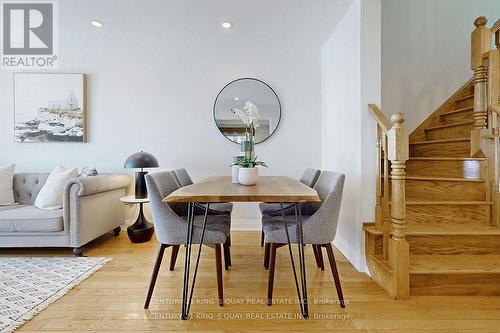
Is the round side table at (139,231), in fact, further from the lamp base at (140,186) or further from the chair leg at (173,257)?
the chair leg at (173,257)

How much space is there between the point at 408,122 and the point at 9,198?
4869mm

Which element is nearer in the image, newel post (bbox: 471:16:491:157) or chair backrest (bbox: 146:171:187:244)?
chair backrest (bbox: 146:171:187:244)

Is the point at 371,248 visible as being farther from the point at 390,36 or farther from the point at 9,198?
the point at 9,198

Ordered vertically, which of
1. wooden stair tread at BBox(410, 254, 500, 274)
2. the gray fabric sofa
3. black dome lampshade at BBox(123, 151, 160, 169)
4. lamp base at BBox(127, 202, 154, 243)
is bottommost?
lamp base at BBox(127, 202, 154, 243)

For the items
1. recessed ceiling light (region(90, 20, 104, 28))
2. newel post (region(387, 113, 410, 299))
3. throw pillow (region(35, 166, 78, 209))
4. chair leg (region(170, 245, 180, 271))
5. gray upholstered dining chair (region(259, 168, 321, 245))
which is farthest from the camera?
recessed ceiling light (region(90, 20, 104, 28))

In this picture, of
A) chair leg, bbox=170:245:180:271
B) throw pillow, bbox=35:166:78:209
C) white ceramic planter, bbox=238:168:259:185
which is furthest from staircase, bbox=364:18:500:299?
throw pillow, bbox=35:166:78:209

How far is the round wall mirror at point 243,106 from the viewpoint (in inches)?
132

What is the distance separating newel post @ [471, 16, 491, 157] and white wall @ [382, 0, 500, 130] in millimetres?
1032

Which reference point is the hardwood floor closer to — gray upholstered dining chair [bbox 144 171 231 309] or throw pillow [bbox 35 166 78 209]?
gray upholstered dining chair [bbox 144 171 231 309]

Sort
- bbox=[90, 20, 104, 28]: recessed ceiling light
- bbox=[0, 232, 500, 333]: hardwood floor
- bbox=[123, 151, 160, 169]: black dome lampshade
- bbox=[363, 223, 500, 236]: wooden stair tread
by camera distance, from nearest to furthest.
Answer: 1. bbox=[0, 232, 500, 333]: hardwood floor
2. bbox=[363, 223, 500, 236]: wooden stair tread
3. bbox=[90, 20, 104, 28]: recessed ceiling light
4. bbox=[123, 151, 160, 169]: black dome lampshade

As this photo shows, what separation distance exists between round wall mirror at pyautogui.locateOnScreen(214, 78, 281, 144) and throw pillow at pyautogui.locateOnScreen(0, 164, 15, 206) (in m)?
2.45

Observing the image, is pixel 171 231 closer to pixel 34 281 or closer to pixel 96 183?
pixel 34 281

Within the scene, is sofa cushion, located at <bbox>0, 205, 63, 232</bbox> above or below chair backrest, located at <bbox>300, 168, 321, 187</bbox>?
below

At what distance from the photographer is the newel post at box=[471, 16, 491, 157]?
2.20 m
